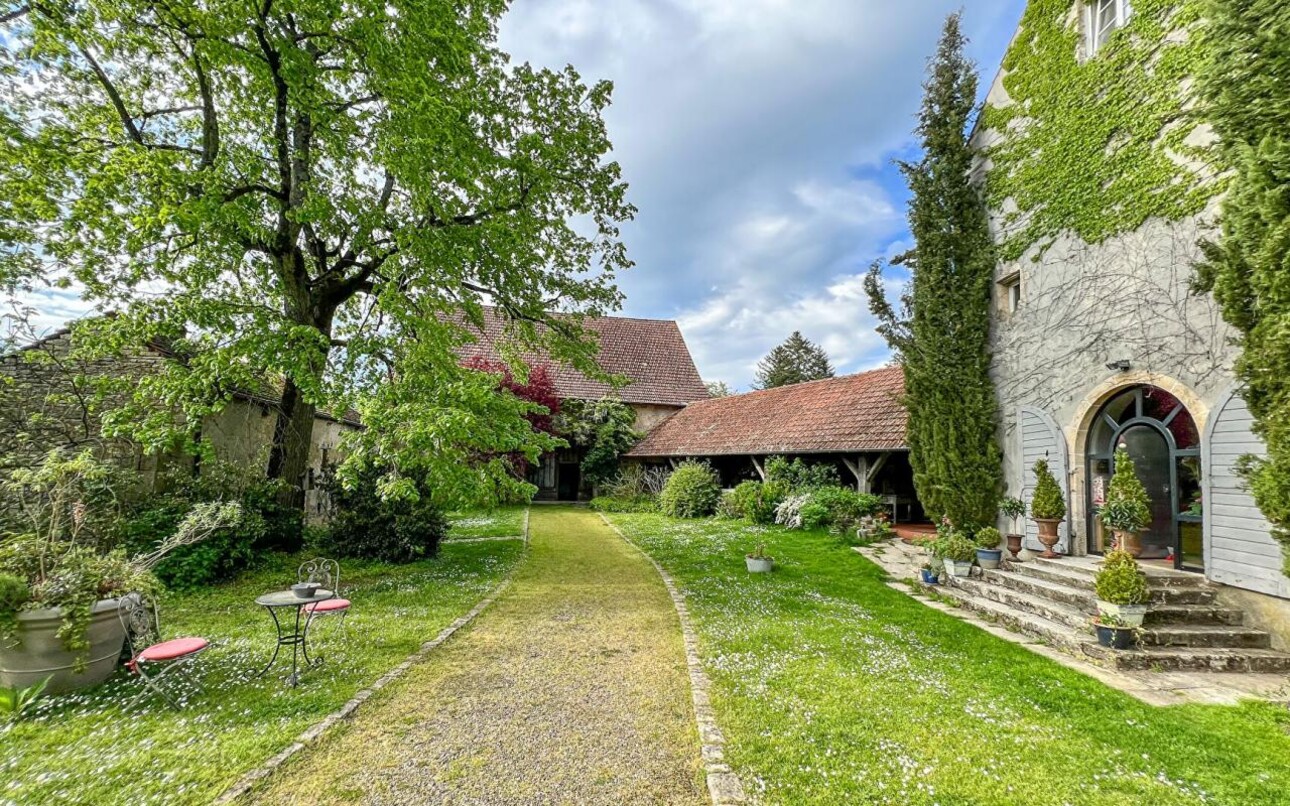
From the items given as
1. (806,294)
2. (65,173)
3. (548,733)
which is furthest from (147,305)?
(806,294)

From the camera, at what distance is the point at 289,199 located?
808 centimetres

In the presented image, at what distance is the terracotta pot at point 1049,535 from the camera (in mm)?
7297

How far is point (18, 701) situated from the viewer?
3.81 m

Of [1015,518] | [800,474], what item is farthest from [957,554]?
[800,474]

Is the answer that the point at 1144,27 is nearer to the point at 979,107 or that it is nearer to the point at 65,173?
the point at 979,107

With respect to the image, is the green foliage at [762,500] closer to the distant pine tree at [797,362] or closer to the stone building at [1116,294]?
the stone building at [1116,294]

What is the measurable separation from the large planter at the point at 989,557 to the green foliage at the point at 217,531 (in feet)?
36.9

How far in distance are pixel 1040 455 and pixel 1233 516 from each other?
7.69ft

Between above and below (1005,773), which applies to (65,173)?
above

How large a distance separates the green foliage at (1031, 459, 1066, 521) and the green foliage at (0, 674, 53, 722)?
10.8m

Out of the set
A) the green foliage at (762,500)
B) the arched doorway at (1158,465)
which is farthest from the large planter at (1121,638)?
the green foliage at (762,500)

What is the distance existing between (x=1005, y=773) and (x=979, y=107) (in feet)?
32.6

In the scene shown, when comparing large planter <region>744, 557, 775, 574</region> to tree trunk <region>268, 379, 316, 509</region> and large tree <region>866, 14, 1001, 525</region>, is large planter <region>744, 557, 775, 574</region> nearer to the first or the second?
large tree <region>866, 14, 1001, 525</region>

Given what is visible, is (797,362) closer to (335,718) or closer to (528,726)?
(528,726)
